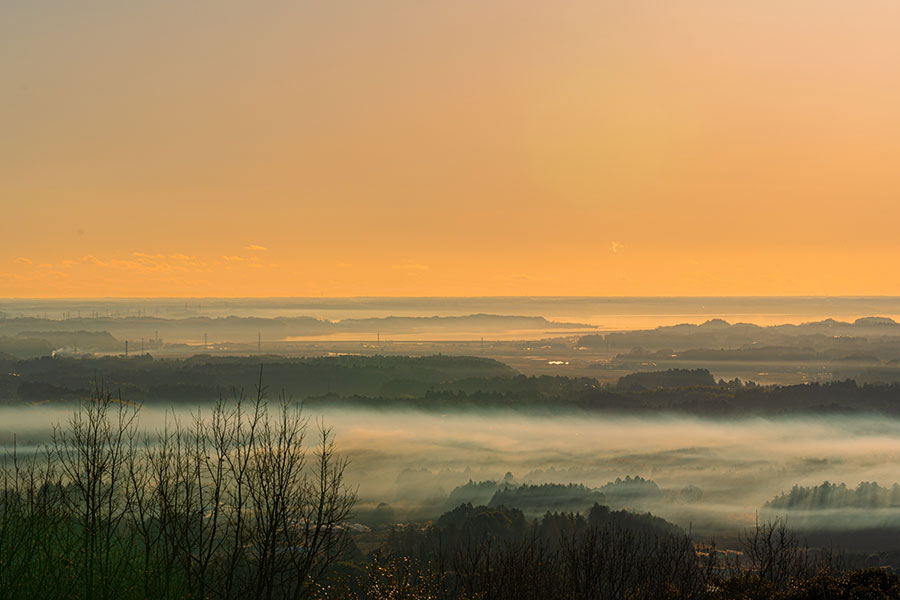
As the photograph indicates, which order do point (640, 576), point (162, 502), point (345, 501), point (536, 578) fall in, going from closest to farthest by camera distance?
point (162, 502) → point (345, 501) → point (536, 578) → point (640, 576)

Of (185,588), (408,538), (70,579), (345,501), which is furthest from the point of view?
(408,538)

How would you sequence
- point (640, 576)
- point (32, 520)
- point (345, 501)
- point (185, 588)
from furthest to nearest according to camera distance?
point (640, 576)
point (345, 501)
point (185, 588)
point (32, 520)

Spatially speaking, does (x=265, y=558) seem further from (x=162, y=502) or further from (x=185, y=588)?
(x=162, y=502)

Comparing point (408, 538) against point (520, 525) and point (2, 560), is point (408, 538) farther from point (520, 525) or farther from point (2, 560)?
point (2, 560)

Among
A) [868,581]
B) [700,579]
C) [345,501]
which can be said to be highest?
[345,501]

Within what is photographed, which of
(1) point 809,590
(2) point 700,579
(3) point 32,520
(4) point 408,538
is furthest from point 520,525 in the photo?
(3) point 32,520

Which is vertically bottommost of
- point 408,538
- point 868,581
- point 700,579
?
point 408,538

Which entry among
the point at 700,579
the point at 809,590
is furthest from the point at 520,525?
the point at 809,590

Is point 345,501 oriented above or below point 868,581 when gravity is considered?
above

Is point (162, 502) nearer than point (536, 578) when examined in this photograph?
Yes
